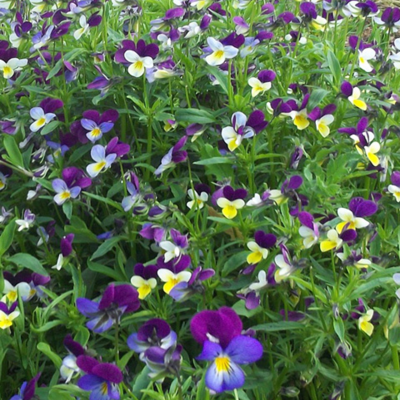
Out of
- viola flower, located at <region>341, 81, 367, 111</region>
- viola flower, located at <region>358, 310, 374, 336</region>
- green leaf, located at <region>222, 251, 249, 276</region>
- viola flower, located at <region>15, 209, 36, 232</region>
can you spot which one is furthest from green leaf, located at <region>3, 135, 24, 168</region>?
viola flower, located at <region>358, 310, 374, 336</region>

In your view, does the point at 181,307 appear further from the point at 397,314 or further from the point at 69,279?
the point at 397,314

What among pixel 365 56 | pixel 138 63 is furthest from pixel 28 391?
pixel 365 56

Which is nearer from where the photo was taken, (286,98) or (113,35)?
(286,98)

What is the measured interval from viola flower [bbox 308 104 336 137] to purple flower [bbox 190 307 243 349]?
1066 mm

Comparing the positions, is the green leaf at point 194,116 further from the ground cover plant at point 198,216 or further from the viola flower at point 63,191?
the viola flower at point 63,191

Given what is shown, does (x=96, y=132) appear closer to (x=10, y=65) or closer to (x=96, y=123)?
(x=96, y=123)

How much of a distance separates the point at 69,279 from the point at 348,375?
0.94m

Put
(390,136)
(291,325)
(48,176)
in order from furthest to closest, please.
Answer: (390,136), (48,176), (291,325)

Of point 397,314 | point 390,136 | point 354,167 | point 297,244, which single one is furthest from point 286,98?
point 397,314

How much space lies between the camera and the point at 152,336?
1241 mm

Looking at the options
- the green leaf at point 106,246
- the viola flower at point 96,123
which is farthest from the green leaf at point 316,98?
the green leaf at point 106,246

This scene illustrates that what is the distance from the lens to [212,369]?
105 centimetres

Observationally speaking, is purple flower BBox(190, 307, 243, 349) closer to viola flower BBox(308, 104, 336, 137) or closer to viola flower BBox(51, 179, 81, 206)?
viola flower BBox(51, 179, 81, 206)

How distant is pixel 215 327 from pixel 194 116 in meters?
1.14
